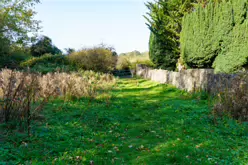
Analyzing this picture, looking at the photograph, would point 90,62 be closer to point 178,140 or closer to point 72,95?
point 72,95

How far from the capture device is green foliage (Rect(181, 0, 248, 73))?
12758 millimetres

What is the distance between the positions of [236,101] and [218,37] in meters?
9.11

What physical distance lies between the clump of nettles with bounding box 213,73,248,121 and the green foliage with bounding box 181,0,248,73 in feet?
19.0

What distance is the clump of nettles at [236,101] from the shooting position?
22.4 ft

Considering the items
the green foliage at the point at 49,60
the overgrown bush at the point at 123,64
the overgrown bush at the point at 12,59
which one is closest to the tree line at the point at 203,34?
the overgrown bush at the point at 123,64

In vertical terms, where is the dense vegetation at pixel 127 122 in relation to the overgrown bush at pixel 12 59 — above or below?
below

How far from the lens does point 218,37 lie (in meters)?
14.9

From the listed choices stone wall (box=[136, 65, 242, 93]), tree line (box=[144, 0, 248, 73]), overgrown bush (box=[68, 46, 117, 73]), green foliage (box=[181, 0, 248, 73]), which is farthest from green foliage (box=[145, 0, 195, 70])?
stone wall (box=[136, 65, 242, 93])

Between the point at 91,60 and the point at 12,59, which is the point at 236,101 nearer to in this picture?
the point at 91,60

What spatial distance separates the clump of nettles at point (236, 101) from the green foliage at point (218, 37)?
579 cm

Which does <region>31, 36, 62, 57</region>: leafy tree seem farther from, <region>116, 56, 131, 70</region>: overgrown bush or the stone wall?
the stone wall

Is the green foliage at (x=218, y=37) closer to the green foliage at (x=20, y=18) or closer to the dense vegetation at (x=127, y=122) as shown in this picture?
the dense vegetation at (x=127, y=122)

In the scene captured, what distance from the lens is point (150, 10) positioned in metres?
31.5

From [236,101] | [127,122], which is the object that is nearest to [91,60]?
[127,122]
